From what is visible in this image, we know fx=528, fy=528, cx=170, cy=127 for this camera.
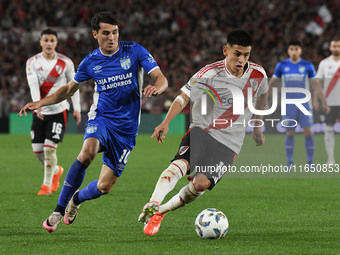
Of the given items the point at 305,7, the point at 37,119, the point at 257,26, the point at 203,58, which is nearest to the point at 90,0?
the point at 203,58

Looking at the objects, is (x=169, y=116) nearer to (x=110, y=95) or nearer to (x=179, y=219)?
(x=110, y=95)

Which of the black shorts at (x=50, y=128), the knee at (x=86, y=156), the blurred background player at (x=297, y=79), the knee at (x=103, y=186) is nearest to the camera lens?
the knee at (x=86, y=156)

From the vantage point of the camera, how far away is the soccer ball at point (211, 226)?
14.9 ft

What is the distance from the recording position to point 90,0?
81.5 feet

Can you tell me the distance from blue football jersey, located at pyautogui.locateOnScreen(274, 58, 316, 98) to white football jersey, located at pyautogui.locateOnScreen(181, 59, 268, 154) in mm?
4785

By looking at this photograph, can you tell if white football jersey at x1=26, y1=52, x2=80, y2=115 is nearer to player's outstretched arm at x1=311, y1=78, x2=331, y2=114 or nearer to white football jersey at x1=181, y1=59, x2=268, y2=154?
white football jersey at x1=181, y1=59, x2=268, y2=154

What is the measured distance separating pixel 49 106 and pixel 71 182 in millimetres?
2691

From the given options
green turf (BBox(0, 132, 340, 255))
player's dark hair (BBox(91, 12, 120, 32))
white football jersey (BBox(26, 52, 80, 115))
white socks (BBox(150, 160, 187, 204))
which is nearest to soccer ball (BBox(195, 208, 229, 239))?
green turf (BBox(0, 132, 340, 255))

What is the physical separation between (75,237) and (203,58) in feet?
64.4

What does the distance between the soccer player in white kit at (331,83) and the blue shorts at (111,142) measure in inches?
231

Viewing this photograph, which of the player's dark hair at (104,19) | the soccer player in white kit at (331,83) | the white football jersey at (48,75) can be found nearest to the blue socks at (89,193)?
the player's dark hair at (104,19)

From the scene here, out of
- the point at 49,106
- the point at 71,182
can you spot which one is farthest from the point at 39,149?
the point at 71,182

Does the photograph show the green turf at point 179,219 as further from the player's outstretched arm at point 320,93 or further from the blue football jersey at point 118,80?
the player's outstretched arm at point 320,93

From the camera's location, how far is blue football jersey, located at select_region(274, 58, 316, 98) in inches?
381
